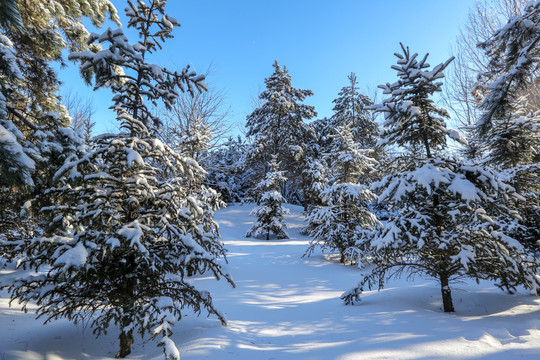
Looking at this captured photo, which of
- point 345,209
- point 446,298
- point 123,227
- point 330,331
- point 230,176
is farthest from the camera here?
point 230,176

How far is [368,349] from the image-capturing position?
10.3 feet

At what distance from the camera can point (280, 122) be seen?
20.0 m

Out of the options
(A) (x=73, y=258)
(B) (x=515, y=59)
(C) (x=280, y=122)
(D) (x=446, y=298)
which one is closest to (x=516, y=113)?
(B) (x=515, y=59)

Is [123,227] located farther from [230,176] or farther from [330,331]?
[230,176]

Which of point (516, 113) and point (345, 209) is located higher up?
point (516, 113)

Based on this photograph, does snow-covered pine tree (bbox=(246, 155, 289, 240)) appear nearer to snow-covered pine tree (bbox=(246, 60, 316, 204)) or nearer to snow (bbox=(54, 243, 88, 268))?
snow-covered pine tree (bbox=(246, 60, 316, 204))

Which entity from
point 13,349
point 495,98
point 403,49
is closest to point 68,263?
point 13,349

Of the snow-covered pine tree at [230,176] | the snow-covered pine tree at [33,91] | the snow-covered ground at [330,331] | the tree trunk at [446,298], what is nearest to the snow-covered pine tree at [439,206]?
the tree trunk at [446,298]

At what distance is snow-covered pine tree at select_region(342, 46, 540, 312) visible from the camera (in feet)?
12.6

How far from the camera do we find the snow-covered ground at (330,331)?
313 centimetres

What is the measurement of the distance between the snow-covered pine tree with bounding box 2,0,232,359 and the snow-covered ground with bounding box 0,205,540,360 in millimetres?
558

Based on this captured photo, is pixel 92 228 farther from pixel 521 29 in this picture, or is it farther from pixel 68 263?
pixel 521 29

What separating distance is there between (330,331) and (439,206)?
2747 mm

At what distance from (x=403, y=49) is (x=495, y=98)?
6.39 ft
